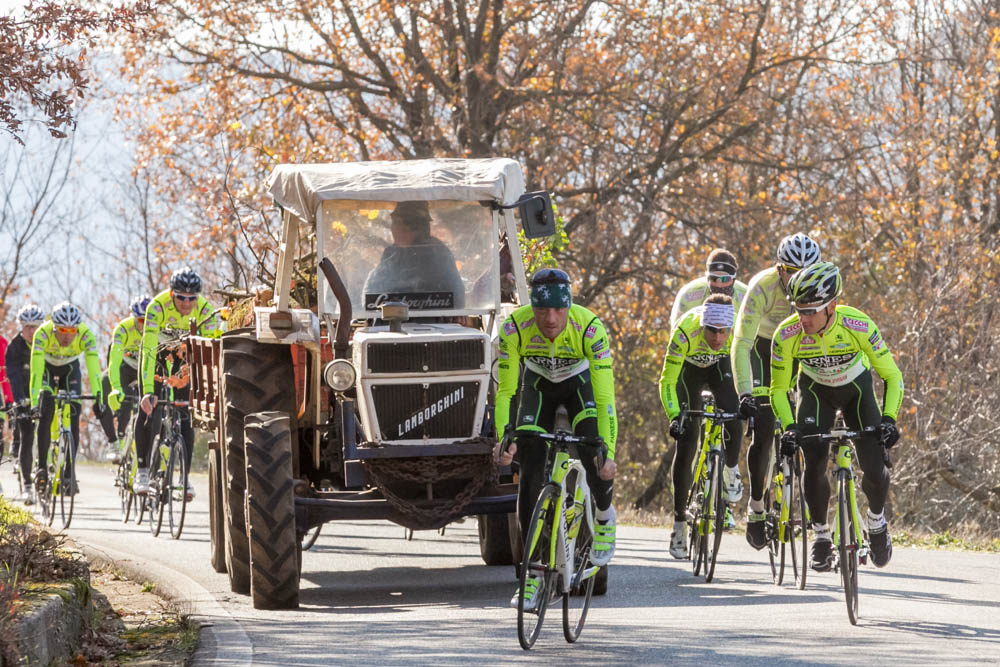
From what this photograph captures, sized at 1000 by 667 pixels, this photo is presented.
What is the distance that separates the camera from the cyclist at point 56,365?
18.2 metres

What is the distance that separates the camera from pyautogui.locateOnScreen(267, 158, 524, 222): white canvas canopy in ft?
39.0

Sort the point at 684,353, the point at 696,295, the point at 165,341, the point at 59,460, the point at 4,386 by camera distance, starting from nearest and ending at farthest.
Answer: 1. the point at 684,353
2. the point at 696,295
3. the point at 165,341
4. the point at 59,460
5. the point at 4,386

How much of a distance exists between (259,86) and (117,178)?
2406 centimetres

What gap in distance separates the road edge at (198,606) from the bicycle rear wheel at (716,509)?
3.42m

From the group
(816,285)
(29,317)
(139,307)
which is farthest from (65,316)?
(816,285)

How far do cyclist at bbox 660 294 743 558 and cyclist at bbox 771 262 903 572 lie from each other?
1609 millimetres

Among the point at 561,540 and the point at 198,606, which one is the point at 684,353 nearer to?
the point at 561,540

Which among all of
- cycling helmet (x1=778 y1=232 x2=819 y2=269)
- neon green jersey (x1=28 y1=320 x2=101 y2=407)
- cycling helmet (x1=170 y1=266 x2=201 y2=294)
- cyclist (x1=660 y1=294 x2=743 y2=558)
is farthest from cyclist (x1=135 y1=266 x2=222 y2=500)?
cycling helmet (x1=778 y1=232 x2=819 y2=269)

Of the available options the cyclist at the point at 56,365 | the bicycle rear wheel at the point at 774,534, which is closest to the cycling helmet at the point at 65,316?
the cyclist at the point at 56,365

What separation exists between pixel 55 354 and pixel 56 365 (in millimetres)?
155

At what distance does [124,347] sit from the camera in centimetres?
1806

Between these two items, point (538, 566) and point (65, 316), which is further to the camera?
point (65, 316)

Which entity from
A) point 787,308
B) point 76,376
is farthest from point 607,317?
point 787,308

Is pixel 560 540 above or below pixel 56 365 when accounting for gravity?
below
